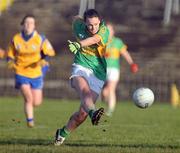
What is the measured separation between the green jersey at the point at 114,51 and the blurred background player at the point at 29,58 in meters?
4.86

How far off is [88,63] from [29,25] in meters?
4.73

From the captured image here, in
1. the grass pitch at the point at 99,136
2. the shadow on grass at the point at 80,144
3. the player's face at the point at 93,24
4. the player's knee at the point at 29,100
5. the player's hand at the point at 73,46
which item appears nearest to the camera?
the player's hand at the point at 73,46

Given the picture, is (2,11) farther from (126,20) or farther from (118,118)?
(118,118)

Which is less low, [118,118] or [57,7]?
[57,7]

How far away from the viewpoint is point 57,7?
35.4 meters

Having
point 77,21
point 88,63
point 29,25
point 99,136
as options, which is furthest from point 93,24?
point 29,25

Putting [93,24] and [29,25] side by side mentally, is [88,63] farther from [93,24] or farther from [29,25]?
→ [29,25]

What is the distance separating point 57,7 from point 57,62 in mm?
4985

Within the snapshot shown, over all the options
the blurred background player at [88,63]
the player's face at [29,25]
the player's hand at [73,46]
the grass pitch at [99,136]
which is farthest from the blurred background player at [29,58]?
the player's hand at [73,46]

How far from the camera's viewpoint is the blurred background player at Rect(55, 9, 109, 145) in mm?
10586

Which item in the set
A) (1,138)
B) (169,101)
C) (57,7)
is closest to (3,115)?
(1,138)

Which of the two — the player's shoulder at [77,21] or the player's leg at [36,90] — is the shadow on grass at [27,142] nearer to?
the player's shoulder at [77,21]

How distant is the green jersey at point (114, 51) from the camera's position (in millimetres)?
20375

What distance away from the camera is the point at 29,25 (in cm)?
1533
